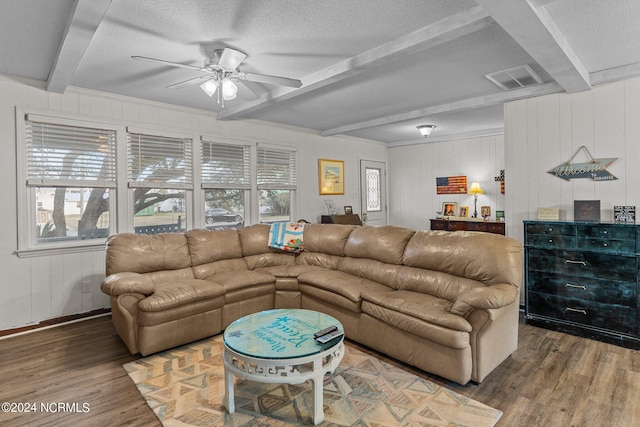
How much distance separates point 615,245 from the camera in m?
3.02

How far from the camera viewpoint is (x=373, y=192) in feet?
24.0

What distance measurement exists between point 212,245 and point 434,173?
16.0ft

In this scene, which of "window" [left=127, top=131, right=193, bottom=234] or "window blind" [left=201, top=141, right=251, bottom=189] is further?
"window blind" [left=201, top=141, right=251, bottom=189]

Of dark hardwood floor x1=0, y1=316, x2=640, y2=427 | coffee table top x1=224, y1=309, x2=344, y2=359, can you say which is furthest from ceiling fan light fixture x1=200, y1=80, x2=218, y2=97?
dark hardwood floor x1=0, y1=316, x2=640, y2=427

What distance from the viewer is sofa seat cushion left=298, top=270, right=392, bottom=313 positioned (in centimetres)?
302

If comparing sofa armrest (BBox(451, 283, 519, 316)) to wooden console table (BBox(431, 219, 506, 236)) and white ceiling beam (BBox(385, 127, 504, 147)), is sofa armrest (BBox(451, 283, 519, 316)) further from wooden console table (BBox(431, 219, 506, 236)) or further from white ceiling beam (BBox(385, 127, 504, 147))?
white ceiling beam (BBox(385, 127, 504, 147))

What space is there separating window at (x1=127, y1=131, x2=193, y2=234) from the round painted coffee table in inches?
104

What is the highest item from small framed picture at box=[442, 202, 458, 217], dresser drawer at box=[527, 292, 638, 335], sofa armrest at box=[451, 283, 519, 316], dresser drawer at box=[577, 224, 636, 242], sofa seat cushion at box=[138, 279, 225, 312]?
small framed picture at box=[442, 202, 458, 217]

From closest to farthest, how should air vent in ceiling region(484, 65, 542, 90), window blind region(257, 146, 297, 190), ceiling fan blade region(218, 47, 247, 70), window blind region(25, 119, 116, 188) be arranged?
ceiling fan blade region(218, 47, 247, 70)
air vent in ceiling region(484, 65, 542, 90)
window blind region(25, 119, 116, 188)
window blind region(257, 146, 297, 190)

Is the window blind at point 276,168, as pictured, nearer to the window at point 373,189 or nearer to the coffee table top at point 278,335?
the window at point 373,189

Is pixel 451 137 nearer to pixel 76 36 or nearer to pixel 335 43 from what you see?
pixel 335 43

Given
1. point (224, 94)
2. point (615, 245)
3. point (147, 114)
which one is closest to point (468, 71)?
point (615, 245)

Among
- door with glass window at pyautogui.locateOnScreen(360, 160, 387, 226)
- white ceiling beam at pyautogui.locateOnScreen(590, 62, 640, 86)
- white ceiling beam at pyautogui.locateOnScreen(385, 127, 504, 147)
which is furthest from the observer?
door with glass window at pyautogui.locateOnScreen(360, 160, 387, 226)

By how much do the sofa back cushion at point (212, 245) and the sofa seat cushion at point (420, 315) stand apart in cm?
183
